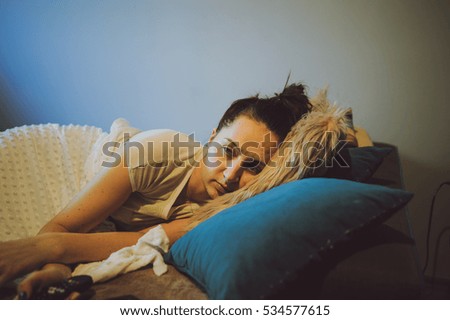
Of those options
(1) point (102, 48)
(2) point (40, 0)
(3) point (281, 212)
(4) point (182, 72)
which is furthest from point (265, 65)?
(2) point (40, 0)

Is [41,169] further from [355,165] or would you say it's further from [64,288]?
[355,165]

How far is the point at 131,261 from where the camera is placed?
0.82 m

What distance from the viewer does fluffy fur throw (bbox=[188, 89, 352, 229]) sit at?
101 centimetres

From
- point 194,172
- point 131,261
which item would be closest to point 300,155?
point 194,172

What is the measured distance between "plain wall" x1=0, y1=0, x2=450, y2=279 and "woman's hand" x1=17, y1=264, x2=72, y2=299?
1.27m

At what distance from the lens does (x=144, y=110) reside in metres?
2.02

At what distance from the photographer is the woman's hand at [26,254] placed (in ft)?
2.42

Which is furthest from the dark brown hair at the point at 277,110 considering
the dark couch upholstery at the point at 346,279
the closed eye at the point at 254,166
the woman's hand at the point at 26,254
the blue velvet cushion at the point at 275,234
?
the woman's hand at the point at 26,254

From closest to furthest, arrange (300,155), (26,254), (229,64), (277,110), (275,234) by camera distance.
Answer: (275,234) → (26,254) → (300,155) → (277,110) → (229,64)

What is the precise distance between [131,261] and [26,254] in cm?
25

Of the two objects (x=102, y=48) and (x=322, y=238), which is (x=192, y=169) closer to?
(x=322, y=238)

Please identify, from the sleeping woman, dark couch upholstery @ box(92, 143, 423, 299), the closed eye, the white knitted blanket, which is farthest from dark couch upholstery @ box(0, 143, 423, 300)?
the closed eye

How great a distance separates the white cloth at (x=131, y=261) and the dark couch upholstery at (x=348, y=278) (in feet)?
0.06

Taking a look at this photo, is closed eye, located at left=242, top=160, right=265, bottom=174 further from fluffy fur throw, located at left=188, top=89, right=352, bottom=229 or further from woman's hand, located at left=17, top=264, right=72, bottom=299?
woman's hand, located at left=17, top=264, right=72, bottom=299
